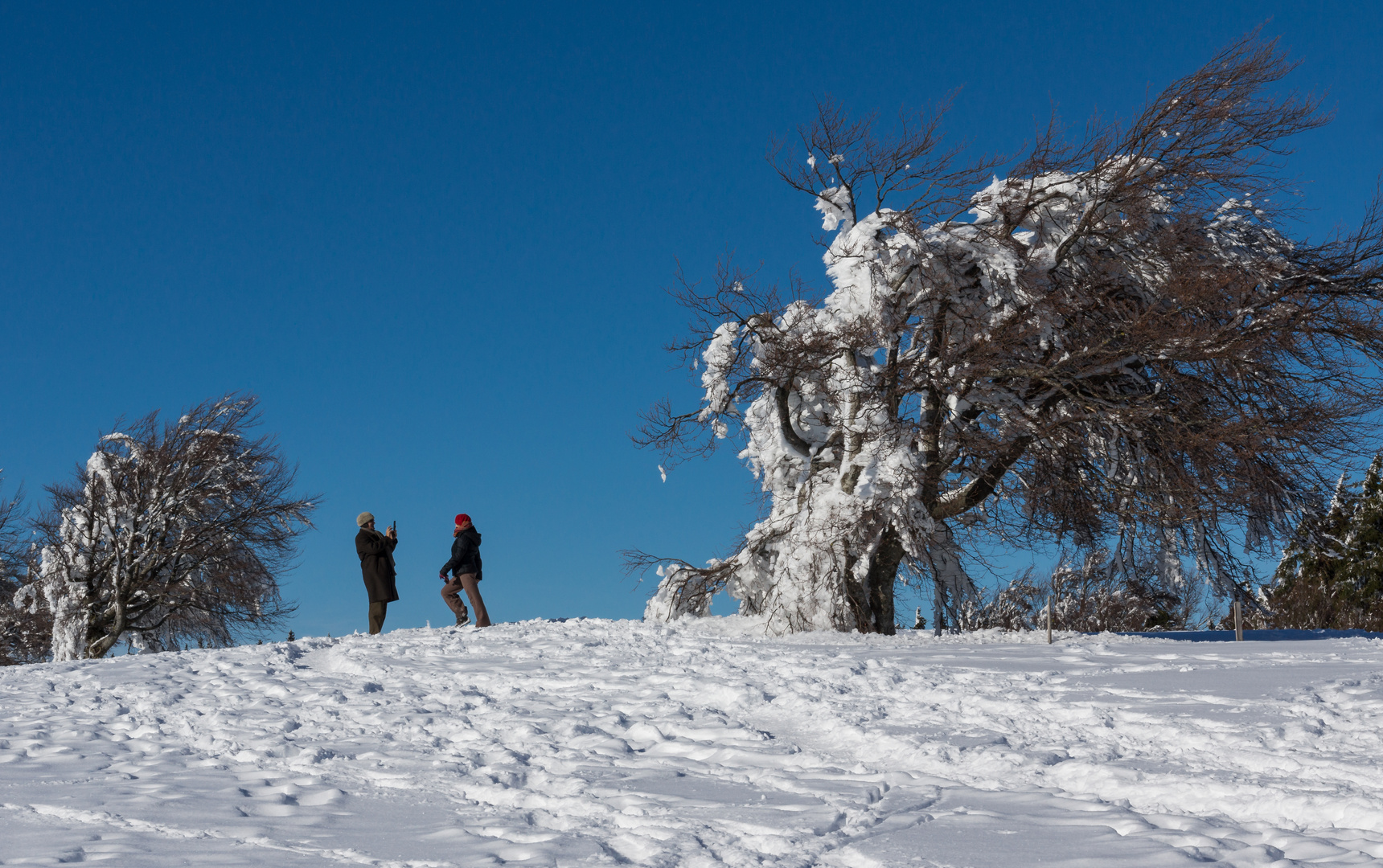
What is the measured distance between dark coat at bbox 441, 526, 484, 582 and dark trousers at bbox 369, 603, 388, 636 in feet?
3.94

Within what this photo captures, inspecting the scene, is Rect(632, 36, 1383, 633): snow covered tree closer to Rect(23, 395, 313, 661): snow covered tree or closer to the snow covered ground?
the snow covered ground

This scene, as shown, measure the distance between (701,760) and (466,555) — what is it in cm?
858

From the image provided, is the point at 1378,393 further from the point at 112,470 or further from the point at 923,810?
the point at 112,470

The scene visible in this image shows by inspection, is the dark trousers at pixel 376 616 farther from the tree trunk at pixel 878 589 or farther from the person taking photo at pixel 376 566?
the tree trunk at pixel 878 589

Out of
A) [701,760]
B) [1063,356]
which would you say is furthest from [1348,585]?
[701,760]

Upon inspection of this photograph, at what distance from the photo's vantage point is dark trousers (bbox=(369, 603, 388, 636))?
14859 mm

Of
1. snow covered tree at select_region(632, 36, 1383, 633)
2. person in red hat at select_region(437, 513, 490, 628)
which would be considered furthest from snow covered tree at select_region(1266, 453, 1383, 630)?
person in red hat at select_region(437, 513, 490, 628)

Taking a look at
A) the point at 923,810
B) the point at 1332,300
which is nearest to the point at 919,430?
the point at 1332,300

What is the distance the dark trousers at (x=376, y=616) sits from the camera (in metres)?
14.9

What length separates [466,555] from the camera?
14352 millimetres

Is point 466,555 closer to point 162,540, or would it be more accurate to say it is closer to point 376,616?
point 376,616

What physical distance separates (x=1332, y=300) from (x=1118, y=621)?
1906 cm

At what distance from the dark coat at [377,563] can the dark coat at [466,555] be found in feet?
3.05

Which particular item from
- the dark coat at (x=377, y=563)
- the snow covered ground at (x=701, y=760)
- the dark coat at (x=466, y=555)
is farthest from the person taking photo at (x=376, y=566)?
the snow covered ground at (x=701, y=760)
